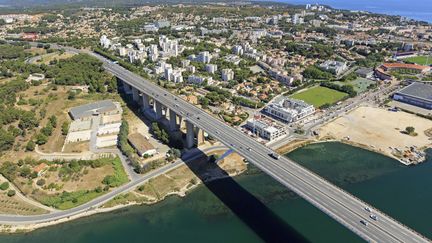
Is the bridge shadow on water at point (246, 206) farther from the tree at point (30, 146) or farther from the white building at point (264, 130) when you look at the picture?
the tree at point (30, 146)

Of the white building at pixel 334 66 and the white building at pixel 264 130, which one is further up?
the white building at pixel 334 66

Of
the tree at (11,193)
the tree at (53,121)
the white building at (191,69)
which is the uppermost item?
the white building at (191,69)

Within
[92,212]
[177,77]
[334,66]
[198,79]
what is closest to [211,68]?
[198,79]

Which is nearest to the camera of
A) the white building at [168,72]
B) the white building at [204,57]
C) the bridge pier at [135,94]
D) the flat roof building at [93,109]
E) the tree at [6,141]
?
the tree at [6,141]

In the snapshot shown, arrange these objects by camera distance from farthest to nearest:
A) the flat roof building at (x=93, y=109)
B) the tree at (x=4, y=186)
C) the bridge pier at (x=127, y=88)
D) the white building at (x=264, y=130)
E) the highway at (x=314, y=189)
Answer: the bridge pier at (x=127, y=88) → the flat roof building at (x=93, y=109) → the white building at (x=264, y=130) → the tree at (x=4, y=186) → the highway at (x=314, y=189)

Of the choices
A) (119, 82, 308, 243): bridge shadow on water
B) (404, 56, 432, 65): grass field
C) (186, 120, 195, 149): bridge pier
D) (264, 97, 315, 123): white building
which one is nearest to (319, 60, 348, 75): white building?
(404, 56, 432, 65): grass field

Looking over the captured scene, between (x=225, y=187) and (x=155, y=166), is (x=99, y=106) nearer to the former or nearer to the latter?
(x=155, y=166)

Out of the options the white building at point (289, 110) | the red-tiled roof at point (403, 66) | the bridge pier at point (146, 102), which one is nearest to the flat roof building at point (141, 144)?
the bridge pier at point (146, 102)
